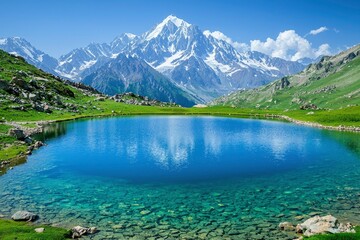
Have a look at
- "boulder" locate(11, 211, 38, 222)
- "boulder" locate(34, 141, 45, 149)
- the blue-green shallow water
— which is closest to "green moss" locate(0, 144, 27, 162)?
the blue-green shallow water

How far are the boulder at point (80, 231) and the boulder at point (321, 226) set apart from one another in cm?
2169

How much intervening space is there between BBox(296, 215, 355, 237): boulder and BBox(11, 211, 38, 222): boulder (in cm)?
2920

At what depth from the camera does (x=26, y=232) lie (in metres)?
31.9

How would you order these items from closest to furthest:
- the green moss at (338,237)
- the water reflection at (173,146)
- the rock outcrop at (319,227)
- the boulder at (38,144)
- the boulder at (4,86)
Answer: the green moss at (338,237), the rock outcrop at (319,227), the water reflection at (173,146), the boulder at (38,144), the boulder at (4,86)

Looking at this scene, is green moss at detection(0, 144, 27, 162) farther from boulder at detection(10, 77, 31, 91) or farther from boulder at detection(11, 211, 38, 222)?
boulder at detection(10, 77, 31, 91)

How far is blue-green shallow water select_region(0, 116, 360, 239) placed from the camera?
3747 centimetres

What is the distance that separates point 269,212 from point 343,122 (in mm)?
117011

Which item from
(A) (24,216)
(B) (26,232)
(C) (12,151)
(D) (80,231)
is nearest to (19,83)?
(C) (12,151)

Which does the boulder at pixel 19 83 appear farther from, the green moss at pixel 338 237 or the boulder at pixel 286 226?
the green moss at pixel 338 237

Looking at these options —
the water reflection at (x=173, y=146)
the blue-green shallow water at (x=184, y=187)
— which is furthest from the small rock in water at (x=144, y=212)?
the water reflection at (x=173, y=146)

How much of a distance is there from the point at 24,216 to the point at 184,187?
23118mm

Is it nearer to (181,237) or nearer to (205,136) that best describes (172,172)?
(181,237)

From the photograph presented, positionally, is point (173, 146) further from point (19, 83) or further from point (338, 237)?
point (19, 83)

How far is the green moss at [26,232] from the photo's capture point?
30633 mm
